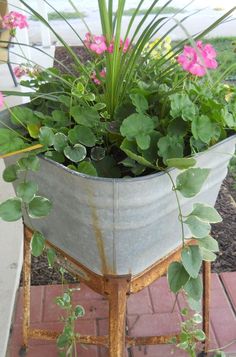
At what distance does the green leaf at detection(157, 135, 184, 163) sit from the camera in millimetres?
900

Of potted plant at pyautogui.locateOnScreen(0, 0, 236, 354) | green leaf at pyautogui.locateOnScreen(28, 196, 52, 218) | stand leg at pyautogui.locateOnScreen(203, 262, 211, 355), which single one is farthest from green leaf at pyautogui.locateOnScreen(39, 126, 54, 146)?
stand leg at pyautogui.locateOnScreen(203, 262, 211, 355)

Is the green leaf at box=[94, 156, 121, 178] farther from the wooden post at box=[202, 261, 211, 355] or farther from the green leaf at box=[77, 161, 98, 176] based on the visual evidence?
the wooden post at box=[202, 261, 211, 355]

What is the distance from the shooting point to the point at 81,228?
93 cm

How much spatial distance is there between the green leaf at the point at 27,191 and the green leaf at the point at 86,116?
0.51ft

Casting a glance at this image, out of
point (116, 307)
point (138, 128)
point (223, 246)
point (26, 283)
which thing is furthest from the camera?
point (223, 246)

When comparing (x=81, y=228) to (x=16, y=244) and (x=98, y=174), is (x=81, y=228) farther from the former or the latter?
(x=16, y=244)

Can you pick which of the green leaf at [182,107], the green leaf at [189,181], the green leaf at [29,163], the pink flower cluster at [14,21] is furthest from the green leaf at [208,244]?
the pink flower cluster at [14,21]

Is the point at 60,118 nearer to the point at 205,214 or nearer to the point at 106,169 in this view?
the point at 106,169

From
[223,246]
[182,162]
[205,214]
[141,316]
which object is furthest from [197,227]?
[223,246]

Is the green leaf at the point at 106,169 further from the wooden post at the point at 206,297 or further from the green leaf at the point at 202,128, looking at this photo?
the wooden post at the point at 206,297

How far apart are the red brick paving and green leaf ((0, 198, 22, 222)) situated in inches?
28.1

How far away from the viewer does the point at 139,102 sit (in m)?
0.94

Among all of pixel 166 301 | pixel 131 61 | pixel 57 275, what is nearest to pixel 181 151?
pixel 131 61

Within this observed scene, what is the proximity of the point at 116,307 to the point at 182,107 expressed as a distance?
439 mm
